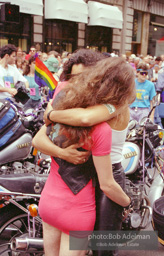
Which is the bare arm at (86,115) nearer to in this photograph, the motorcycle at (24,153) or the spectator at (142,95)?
the motorcycle at (24,153)

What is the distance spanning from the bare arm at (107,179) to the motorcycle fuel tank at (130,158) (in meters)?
1.30

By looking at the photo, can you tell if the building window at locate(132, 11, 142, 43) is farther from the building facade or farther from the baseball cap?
the baseball cap

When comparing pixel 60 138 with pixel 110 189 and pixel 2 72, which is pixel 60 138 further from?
pixel 2 72

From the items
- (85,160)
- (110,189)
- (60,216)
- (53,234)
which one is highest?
(85,160)

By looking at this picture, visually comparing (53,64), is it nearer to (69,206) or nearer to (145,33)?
(69,206)

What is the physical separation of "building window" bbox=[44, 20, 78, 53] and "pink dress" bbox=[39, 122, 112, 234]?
52.1ft

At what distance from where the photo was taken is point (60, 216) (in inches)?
72.8

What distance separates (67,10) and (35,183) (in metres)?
14.8

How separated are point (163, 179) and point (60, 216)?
7.17ft

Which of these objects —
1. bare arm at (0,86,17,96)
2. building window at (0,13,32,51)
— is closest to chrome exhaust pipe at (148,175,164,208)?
bare arm at (0,86,17,96)

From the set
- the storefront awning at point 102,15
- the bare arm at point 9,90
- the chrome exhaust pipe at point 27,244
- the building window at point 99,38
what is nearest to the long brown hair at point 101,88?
the chrome exhaust pipe at point 27,244

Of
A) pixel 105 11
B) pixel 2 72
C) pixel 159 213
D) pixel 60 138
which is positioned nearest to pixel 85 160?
pixel 60 138

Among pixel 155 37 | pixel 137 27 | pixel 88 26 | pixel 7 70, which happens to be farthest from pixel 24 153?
pixel 155 37

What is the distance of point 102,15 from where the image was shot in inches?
714
